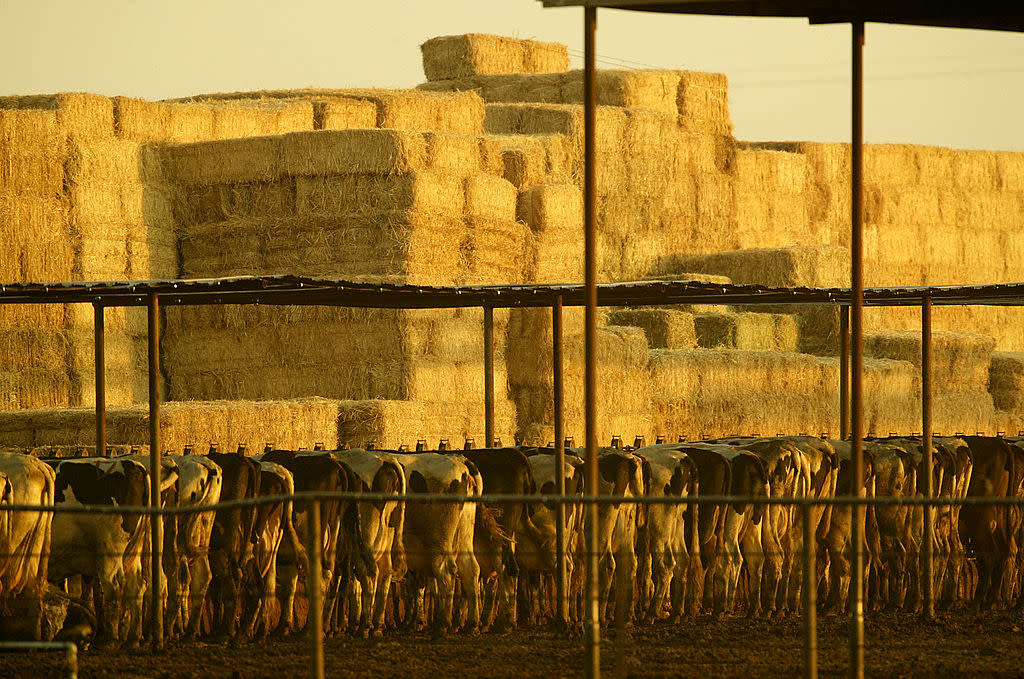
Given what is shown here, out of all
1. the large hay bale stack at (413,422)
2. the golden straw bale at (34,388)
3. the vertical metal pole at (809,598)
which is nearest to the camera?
the vertical metal pole at (809,598)

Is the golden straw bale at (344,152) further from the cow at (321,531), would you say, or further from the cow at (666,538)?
the cow at (321,531)

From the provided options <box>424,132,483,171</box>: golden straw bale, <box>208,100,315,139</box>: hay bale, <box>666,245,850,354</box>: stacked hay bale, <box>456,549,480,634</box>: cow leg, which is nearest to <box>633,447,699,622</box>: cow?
<box>456,549,480,634</box>: cow leg

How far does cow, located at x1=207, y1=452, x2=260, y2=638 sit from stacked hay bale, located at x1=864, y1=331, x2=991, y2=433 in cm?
1776

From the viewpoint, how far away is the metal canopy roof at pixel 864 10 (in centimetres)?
1012

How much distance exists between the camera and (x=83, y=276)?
74.0 ft

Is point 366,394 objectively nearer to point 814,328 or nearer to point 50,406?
point 50,406

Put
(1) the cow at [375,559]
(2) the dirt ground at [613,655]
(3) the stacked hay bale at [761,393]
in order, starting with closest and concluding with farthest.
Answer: (2) the dirt ground at [613,655], (1) the cow at [375,559], (3) the stacked hay bale at [761,393]

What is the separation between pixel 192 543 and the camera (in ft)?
44.2

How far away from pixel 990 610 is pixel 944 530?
1.94 metres

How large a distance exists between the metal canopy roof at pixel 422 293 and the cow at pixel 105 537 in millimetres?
1515

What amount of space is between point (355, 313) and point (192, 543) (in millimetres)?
9177

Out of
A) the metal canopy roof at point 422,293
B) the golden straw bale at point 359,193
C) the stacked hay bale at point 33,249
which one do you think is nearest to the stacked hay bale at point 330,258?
the golden straw bale at point 359,193

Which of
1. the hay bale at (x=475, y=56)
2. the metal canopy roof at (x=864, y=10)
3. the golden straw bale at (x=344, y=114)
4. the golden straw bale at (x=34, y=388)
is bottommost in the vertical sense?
the golden straw bale at (x=34, y=388)

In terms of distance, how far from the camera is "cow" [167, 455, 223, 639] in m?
13.0
